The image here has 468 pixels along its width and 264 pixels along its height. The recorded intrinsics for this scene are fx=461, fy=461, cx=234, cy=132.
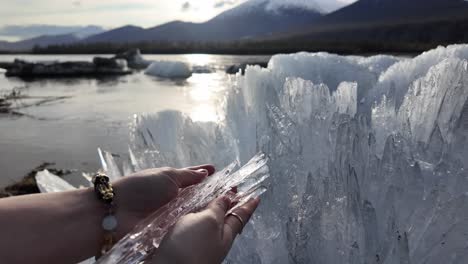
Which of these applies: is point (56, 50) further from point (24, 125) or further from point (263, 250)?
point (263, 250)

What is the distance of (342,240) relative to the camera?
142cm

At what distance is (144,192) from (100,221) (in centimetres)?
17

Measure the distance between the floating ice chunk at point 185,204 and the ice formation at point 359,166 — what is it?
15cm

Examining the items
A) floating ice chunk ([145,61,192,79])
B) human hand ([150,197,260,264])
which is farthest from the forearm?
floating ice chunk ([145,61,192,79])

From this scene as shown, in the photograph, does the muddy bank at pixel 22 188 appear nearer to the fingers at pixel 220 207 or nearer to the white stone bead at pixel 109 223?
the white stone bead at pixel 109 223

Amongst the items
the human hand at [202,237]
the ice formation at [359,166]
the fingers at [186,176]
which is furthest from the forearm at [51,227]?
the ice formation at [359,166]

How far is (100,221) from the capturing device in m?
1.46

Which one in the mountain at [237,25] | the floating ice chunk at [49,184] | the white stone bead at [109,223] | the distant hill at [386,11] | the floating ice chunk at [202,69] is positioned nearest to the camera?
the white stone bead at [109,223]

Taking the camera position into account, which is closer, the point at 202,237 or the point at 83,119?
the point at 202,237

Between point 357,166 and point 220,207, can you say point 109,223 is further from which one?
point 357,166

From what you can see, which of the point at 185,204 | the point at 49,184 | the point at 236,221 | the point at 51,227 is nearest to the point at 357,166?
the point at 236,221

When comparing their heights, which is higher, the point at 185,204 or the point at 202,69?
the point at 185,204

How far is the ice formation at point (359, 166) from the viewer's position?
1351 mm

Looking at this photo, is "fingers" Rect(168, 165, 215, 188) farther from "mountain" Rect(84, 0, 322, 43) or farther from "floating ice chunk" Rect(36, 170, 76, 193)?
"mountain" Rect(84, 0, 322, 43)
